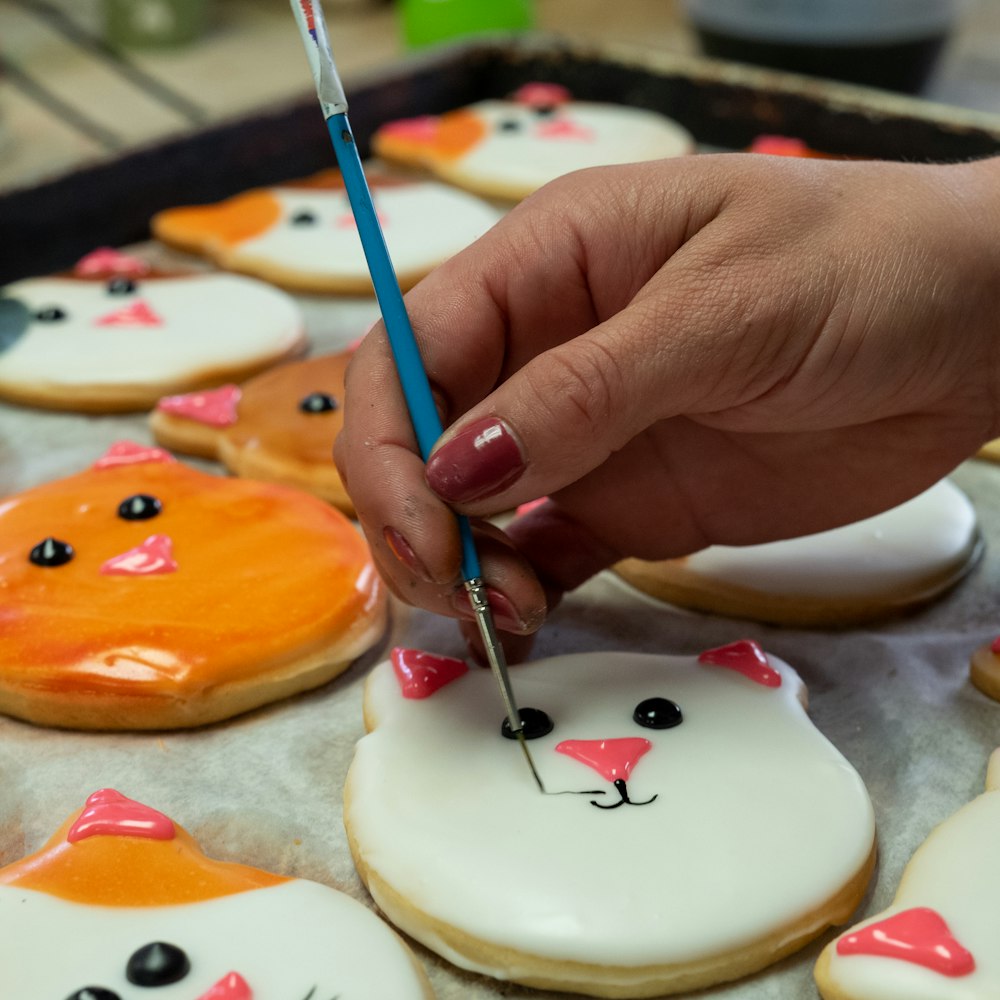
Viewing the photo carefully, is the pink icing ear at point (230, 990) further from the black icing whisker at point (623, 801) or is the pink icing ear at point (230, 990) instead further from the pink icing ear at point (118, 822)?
the black icing whisker at point (623, 801)

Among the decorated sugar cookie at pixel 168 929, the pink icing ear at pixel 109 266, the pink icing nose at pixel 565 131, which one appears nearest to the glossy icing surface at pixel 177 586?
the decorated sugar cookie at pixel 168 929

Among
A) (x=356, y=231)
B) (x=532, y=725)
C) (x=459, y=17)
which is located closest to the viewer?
(x=532, y=725)

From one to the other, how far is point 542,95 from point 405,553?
69.4 inches

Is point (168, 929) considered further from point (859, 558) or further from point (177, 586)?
point (859, 558)

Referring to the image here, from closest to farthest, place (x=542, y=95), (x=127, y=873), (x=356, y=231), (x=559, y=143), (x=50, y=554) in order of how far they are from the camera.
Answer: (x=127, y=873), (x=50, y=554), (x=356, y=231), (x=559, y=143), (x=542, y=95)

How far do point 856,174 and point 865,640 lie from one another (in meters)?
0.48

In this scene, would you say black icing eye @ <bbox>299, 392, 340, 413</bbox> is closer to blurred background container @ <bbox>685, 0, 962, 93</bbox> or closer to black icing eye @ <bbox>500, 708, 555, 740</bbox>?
black icing eye @ <bbox>500, 708, 555, 740</bbox>

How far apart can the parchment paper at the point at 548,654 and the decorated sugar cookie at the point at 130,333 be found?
0.58m

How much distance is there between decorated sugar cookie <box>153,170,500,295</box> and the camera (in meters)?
2.07

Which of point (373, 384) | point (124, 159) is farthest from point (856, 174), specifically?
point (124, 159)

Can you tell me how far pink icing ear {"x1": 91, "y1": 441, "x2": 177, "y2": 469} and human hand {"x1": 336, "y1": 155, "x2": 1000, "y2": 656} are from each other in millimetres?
485

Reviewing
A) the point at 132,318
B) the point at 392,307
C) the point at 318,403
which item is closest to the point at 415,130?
the point at 132,318

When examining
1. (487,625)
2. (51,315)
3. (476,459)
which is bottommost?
(51,315)

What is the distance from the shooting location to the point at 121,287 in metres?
1.95
